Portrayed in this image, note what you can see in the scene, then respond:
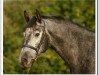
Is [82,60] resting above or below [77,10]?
below

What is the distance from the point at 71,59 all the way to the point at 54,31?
24cm

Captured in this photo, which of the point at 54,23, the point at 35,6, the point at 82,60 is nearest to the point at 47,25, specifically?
the point at 54,23

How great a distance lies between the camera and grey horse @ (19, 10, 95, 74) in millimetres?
2176

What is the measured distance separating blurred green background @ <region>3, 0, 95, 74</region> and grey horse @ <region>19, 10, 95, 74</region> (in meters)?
0.52

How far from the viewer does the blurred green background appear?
115 inches

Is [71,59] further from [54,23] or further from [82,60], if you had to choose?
[54,23]

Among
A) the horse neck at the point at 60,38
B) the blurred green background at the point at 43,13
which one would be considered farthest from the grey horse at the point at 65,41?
the blurred green background at the point at 43,13

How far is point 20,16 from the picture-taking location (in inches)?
123

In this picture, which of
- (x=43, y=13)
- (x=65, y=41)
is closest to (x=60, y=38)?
(x=65, y=41)

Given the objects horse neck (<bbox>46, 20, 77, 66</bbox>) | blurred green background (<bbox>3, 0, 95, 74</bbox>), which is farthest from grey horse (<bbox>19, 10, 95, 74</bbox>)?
blurred green background (<bbox>3, 0, 95, 74</bbox>)

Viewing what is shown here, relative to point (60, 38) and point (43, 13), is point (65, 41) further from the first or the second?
point (43, 13)

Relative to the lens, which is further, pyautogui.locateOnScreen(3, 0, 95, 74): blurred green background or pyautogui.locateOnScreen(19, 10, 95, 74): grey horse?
pyautogui.locateOnScreen(3, 0, 95, 74): blurred green background

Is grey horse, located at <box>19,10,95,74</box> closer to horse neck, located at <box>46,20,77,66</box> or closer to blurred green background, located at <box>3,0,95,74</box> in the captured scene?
horse neck, located at <box>46,20,77,66</box>

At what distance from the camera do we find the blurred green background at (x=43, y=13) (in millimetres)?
2918
